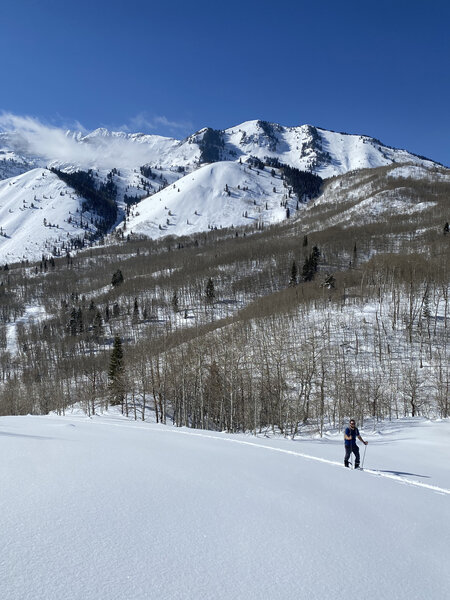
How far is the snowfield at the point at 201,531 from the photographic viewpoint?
12.9 ft

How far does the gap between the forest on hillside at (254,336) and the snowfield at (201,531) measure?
1062 inches

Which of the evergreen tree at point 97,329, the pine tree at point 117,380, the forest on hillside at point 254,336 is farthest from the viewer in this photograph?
the evergreen tree at point 97,329

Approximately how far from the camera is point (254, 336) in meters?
67.6

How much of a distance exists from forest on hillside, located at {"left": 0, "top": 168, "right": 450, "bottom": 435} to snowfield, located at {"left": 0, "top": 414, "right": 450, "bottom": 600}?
26983 mm

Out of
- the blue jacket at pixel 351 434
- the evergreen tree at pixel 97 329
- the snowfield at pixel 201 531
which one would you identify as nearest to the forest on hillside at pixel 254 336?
the evergreen tree at pixel 97 329

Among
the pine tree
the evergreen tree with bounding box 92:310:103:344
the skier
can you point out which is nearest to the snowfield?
the skier

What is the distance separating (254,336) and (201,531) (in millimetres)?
62669

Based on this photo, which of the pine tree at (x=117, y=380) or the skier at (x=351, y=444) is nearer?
the skier at (x=351, y=444)

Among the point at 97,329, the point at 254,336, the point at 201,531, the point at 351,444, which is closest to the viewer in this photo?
the point at 201,531

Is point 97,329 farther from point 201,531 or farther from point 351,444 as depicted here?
point 201,531

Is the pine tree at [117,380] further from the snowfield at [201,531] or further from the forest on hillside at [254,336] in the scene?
the snowfield at [201,531]

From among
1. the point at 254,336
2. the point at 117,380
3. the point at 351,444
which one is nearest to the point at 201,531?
the point at 351,444

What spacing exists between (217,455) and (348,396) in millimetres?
36060

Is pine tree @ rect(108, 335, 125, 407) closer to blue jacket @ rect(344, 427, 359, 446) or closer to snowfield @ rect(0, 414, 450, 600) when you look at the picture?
blue jacket @ rect(344, 427, 359, 446)
